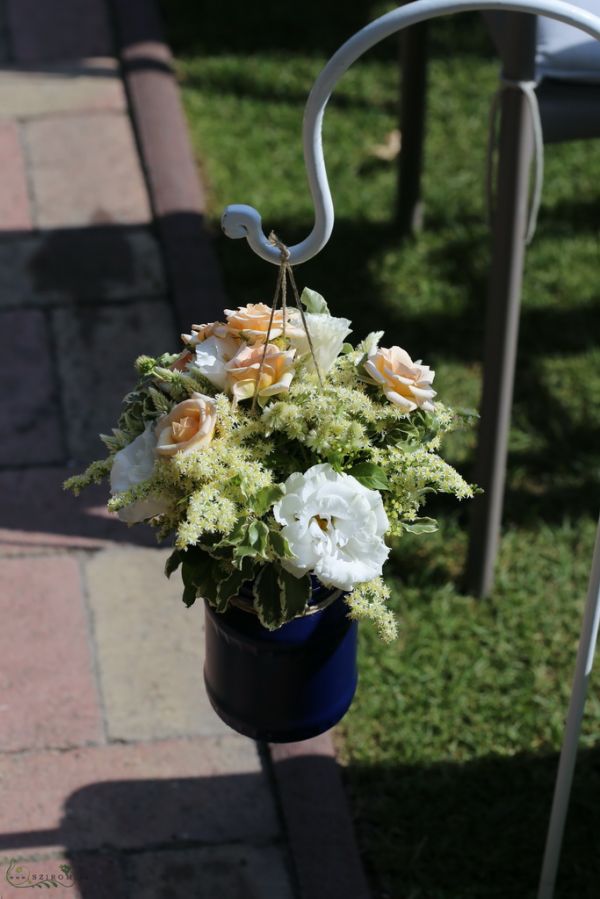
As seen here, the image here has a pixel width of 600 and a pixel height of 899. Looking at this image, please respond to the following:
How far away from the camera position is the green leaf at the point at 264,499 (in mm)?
1855

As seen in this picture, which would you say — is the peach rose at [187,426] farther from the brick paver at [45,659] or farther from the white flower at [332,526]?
the brick paver at [45,659]

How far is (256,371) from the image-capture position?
191cm

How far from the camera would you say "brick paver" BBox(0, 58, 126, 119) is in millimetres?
5285

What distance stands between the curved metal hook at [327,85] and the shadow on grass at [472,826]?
157cm

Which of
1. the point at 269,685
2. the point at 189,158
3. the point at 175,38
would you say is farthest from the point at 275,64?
the point at 269,685

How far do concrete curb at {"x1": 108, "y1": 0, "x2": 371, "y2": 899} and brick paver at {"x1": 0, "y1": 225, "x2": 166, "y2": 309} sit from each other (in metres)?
0.09

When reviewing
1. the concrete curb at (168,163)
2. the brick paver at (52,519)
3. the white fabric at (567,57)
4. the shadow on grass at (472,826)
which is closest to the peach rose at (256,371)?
the shadow on grass at (472,826)

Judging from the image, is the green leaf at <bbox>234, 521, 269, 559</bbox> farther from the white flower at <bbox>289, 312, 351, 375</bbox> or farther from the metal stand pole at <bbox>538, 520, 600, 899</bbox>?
the metal stand pole at <bbox>538, 520, 600, 899</bbox>

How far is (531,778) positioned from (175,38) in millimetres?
4050

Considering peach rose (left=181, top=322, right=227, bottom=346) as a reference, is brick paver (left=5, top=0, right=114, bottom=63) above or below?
above

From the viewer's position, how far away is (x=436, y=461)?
6.49ft

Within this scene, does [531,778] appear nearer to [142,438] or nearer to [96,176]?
[142,438]

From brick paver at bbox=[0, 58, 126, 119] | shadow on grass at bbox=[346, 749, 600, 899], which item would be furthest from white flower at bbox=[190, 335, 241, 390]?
brick paver at bbox=[0, 58, 126, 119]

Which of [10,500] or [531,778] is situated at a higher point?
[10,500]
